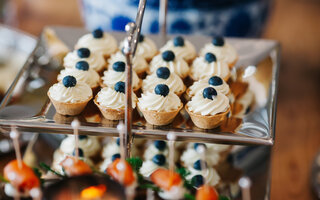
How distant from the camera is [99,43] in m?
1.53

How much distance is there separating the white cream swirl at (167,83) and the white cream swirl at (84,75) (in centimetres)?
15

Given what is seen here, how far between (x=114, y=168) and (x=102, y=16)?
1519mm

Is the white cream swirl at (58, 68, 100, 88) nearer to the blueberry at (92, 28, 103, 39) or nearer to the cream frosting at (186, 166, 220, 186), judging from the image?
the blueberry at (92, 28, 103, 39)

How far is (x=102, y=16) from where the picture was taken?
8.08 feet

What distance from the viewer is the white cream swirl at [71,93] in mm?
1242

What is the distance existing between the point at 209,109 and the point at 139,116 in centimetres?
20

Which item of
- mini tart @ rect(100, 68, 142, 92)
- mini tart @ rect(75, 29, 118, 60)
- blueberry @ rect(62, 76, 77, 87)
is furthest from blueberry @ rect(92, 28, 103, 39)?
blueberry @ rect(62, 76, 77, 87)

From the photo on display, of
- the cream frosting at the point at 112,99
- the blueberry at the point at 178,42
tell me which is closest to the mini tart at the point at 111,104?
the cream frosting at the point at 112,99

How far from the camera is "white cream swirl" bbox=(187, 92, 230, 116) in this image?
1.23 meters

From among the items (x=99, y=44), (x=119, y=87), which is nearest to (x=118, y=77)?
(x=119, y=87)

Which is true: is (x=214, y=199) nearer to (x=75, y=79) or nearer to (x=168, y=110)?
(x=168, y=110)

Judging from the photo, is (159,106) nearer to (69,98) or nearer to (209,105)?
(209,105)

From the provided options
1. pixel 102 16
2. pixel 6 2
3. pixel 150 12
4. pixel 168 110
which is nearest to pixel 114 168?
pixel 168 110

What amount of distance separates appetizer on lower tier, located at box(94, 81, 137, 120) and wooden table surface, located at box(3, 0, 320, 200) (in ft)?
3.06
